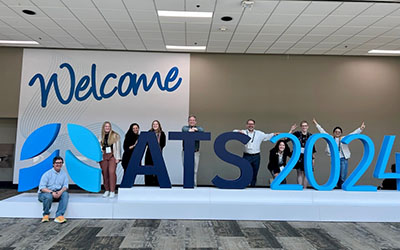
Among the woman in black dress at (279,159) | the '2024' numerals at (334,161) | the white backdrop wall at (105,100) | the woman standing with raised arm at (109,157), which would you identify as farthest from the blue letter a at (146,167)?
the white backdrop wall at (105,100)

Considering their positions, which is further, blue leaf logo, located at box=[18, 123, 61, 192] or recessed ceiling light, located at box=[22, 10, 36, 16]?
recessed ceiling light, located at box=[22, 10, 36, 16]

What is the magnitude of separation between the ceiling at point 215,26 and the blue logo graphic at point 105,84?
0.71 metres

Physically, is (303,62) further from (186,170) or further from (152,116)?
(186,170)

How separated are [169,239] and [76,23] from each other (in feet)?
15.4

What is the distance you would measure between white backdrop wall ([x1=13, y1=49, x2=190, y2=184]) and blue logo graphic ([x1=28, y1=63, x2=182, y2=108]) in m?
0.04

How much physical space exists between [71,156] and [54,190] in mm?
613

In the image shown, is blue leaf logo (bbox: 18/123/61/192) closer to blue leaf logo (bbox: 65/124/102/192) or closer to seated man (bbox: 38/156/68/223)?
blue leaf logo (bbox: 65/124/102/192)

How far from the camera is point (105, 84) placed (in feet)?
25.3

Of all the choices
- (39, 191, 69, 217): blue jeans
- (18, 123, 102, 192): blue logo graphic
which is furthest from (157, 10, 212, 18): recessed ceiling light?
(39, 191, 69, 217): blue jeans

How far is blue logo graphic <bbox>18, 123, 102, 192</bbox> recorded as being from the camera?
4.71 m

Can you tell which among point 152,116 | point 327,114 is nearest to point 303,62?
point 327,114

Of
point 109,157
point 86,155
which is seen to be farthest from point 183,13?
point 86,155

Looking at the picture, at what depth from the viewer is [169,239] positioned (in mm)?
3543

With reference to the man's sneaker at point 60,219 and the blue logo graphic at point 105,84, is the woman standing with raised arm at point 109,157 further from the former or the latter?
the blue logo graphic at point 105,84
